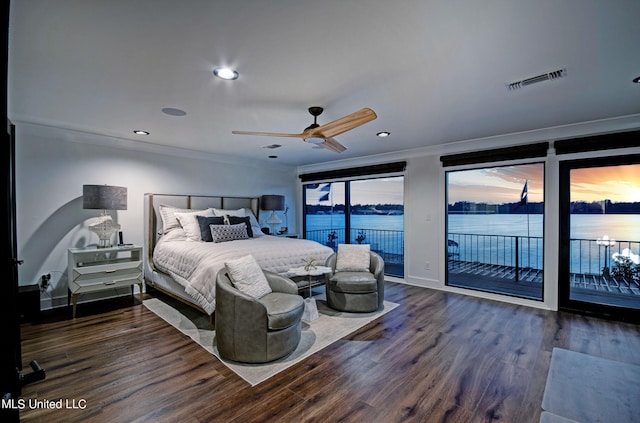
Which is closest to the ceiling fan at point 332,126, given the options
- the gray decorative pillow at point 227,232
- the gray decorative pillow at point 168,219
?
the gray decorative pillow at point 227,232

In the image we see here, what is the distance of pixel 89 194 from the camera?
3.73 metres

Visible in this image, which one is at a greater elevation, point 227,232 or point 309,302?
point 227,232

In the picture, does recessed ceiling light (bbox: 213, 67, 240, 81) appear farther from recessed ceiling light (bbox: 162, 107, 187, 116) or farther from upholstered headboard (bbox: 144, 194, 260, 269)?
upholstered headboard (bbox: 144, 194, 260, 269)

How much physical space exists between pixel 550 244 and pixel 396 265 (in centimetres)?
331

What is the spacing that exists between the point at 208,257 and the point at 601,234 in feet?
17.1

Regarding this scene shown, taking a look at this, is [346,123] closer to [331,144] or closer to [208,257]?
[331,144]

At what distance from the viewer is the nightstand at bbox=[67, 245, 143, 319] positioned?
3.62 meters

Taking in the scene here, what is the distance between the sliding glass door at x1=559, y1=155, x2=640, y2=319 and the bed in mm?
3399

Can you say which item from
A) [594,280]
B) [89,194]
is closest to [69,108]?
[89,194]

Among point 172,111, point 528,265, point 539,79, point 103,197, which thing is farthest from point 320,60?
point 528,265

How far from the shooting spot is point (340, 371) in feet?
8.07

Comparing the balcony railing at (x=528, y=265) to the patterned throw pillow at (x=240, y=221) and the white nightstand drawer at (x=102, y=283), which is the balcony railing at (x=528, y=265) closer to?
the patterned throw pillow at (x=240, y=221)

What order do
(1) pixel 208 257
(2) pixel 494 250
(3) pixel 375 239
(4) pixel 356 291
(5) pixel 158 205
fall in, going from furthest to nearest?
(3) pixel 375 239 → (2) pixel 494 250 → (5) pixel 158 205 → (4) pixel 356 291 → (1) pixel 208 257

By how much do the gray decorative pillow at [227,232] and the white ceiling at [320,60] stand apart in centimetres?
169
